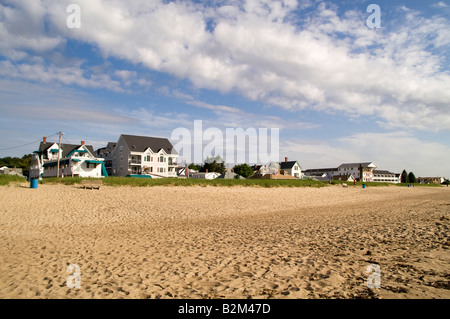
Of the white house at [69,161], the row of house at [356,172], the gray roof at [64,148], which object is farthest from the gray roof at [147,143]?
the row of house at [356,172]

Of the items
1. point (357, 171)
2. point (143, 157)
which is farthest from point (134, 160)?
point (357, 171)

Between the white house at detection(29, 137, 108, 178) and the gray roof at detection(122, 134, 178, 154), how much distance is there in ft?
25.6

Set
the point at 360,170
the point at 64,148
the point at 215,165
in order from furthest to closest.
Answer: the point at 360,170 < the point at 215,165 < the point at 64,148

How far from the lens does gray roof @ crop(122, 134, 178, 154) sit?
61.3 m

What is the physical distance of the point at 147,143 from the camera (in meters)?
63.4

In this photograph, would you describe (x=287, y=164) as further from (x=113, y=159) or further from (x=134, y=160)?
(x=113, y=159)

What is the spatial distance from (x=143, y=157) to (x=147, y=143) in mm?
4328

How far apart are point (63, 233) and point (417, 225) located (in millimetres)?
15073

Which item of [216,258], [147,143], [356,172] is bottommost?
[216,258]

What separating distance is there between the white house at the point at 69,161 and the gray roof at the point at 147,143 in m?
7.80

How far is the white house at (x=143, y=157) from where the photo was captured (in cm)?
6022

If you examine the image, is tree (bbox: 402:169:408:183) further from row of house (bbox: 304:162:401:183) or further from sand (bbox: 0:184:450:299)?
sand (bbox: 0:184:450:299)

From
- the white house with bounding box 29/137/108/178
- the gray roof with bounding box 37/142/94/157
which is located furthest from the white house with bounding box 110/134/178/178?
the gray roof with bounding box 37/142/94/157
